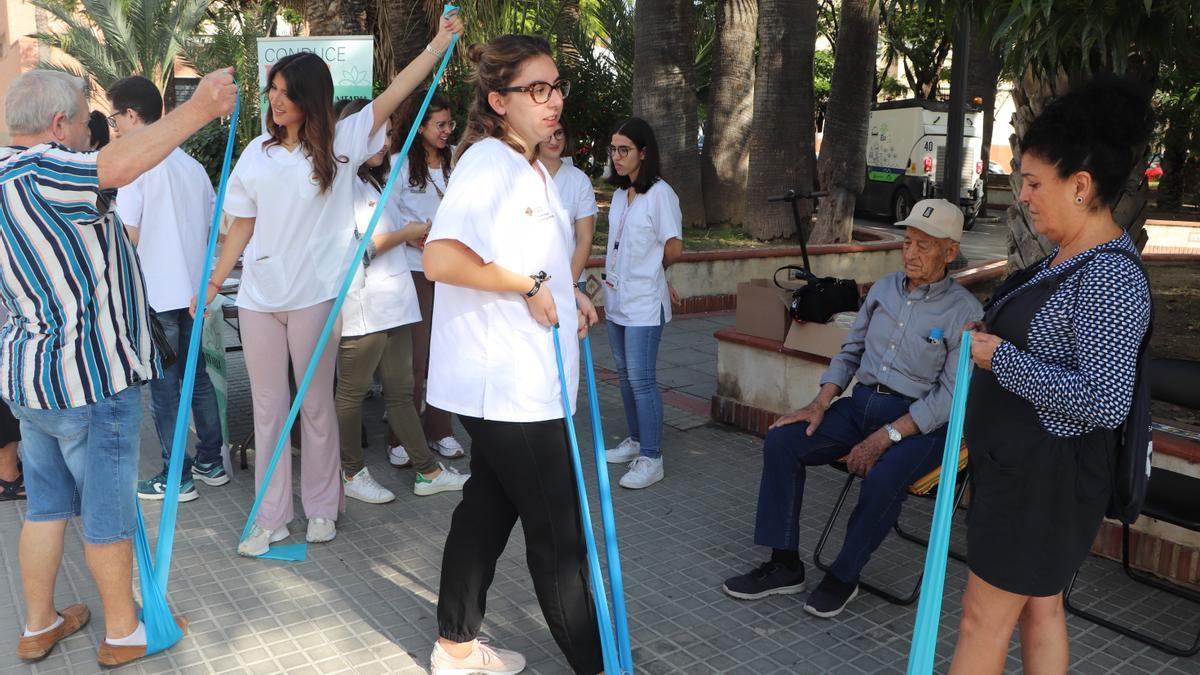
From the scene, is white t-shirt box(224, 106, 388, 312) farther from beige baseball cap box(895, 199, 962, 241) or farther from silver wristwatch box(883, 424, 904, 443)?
silver wristwatch box(883, 424, 904, 443)

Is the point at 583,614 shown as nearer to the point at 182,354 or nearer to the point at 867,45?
the point at 182,354

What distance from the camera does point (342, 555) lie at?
4.15 metres

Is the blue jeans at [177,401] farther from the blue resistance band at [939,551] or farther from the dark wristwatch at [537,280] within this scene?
the blue resistance band at [939,551]

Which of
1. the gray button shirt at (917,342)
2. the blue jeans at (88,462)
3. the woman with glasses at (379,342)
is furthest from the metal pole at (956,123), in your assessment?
the blue jeans at (88,462)

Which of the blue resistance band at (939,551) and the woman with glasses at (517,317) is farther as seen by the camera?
the woman with glasses at (517,317)

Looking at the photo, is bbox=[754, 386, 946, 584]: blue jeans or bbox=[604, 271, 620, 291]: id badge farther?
bbox=[604, 271, 620, 291]: id badge

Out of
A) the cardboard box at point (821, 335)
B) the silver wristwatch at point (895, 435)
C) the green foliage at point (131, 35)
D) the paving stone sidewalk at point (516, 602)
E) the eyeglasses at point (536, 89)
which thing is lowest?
the paving stone sidewalk at point (516, 602)

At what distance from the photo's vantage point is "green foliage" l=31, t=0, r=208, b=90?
63.3 feet

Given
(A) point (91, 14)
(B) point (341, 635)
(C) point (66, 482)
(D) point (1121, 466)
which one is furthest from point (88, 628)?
(A) point (91, 14)

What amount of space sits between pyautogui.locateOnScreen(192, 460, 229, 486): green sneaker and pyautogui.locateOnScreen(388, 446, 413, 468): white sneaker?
32.8 inches

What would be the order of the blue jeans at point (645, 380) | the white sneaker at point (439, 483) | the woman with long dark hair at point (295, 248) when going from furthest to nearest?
the blue jeans at point (645, 380) < the white sneaker at point (439, 483) < the woman with long dark hair at point (295, 248)

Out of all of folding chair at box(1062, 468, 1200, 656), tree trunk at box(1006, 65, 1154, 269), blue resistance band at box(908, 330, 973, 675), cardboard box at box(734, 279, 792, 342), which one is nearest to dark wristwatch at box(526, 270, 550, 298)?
blue resistance band at box(908, 330, 973, 675)

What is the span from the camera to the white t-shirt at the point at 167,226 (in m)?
4.55

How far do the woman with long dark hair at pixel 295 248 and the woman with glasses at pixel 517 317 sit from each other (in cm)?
109
